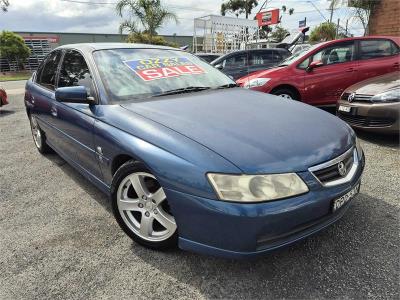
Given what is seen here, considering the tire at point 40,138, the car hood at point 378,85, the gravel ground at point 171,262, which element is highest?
the car hood at point 378,85

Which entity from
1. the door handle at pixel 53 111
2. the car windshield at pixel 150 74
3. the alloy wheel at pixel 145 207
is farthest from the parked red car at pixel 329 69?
the alloy wheel at pixel 145 207

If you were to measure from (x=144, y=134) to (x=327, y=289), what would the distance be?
1501mm

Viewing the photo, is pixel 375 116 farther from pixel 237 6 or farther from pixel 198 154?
pixel 237 6

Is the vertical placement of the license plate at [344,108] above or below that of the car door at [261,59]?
below

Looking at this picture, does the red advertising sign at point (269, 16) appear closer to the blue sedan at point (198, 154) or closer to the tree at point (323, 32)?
the tree at point (323, 32)

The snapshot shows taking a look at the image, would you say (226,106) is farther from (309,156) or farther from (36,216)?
(36,216)

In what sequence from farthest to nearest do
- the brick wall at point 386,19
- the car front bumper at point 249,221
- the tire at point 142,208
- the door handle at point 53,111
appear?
the brick wall at point 386,19
the door handle at point 53,111
the tire at point 142,208
the car front bumper at point 249,221

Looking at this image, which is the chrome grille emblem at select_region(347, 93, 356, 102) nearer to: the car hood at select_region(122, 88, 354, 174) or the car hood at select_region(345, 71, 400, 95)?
the car hood at select_region(345, 71, 400, 95)

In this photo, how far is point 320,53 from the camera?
6621 mm

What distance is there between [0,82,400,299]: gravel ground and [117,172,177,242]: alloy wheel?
167 millimetres

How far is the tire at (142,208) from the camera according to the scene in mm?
2354

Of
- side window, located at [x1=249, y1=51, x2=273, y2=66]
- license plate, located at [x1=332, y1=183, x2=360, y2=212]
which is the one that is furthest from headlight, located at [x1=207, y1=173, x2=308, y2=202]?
side window, located at [x1=249, y1=51, x2=273, y2=66]

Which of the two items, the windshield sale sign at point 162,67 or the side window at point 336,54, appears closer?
the windshield sale sign at point 162,67

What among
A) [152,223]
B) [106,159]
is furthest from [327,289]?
[106,159]
